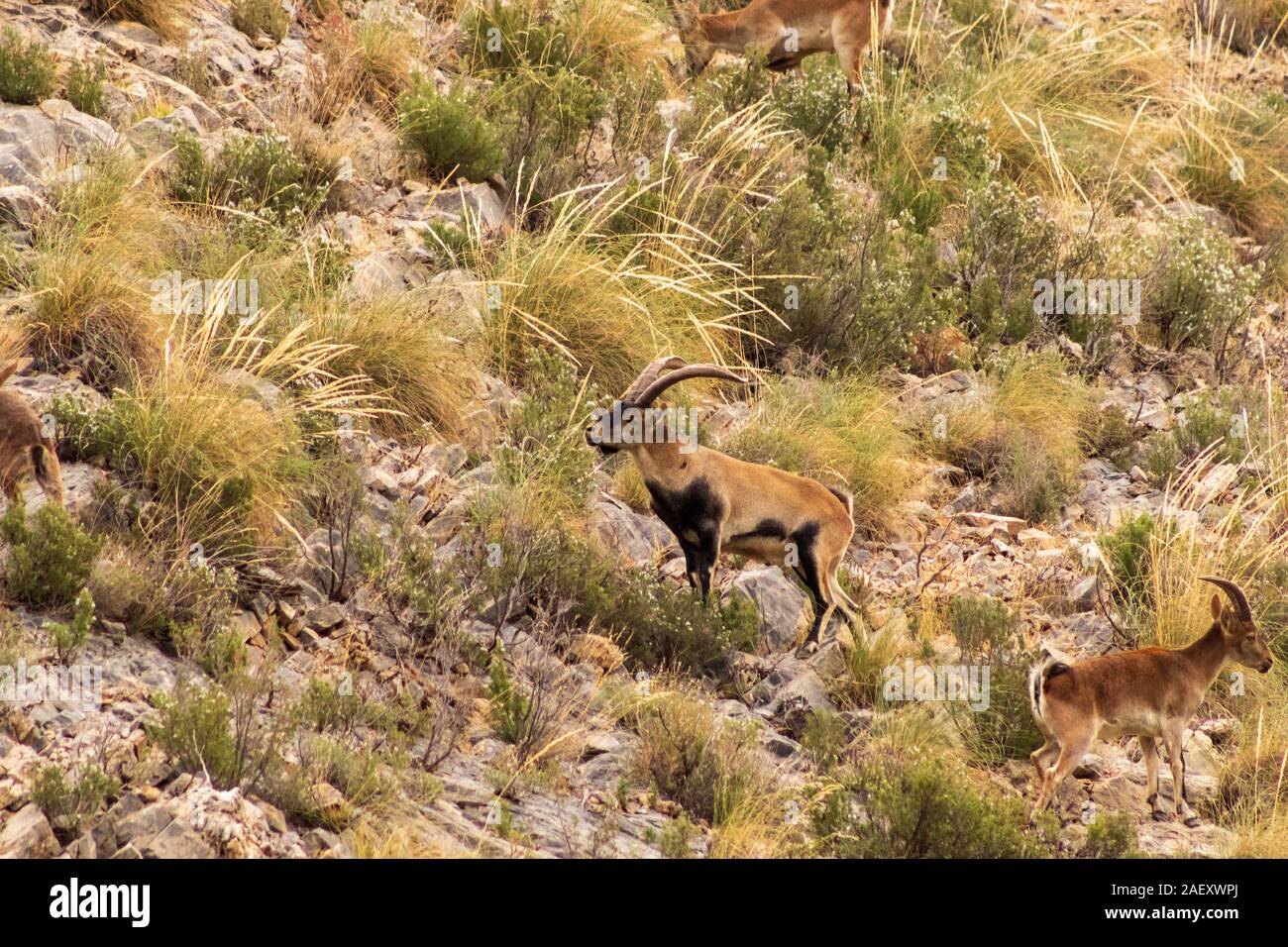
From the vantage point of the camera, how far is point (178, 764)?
6.62m

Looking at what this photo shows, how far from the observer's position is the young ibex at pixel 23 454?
26.1 feet

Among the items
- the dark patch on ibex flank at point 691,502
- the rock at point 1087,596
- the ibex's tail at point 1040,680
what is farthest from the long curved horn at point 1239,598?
the dark patch on ibex flank at point 691,502

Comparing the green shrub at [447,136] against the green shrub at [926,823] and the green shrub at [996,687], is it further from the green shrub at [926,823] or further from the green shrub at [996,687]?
the green shrub at [926,823]

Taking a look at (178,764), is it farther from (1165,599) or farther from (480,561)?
(1165,599)

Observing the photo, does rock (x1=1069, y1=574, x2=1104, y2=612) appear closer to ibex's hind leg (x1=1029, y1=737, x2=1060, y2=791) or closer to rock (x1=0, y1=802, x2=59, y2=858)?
ibex's hind leg (x1=1029, y1=737, x2=1060, y2=791)

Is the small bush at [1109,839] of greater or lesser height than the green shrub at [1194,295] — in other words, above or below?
below

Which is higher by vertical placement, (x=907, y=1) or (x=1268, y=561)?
(x=907, y=1)

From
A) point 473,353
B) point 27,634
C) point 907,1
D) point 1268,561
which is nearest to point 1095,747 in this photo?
point 1268,561

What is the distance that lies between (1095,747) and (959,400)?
12.2ft

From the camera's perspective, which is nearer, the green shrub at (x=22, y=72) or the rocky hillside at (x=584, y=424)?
the rocky hillside at (x=584, y=424)

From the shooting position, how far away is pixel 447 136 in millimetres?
12625

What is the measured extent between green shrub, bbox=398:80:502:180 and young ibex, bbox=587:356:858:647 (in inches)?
156

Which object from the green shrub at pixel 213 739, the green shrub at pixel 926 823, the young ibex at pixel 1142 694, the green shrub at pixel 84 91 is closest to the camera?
the green shrub at pixel 213 739

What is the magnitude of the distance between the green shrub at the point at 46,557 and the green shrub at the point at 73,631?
22 centimetres
